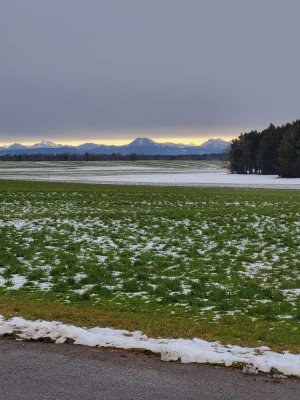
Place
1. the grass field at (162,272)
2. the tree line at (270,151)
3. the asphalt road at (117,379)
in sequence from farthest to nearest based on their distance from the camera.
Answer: the tree line at (270,151) → the grass field at (162,272) → the asphalt road at (117,379)

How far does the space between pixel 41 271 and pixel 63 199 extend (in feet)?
72.9

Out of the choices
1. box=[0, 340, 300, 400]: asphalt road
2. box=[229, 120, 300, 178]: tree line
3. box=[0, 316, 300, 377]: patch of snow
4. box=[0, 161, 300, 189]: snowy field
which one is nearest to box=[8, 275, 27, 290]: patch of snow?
box=[0, 316, 300, 377]: patch of snow

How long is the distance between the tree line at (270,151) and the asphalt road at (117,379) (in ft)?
304

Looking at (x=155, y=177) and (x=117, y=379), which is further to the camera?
(x=155, y=177)

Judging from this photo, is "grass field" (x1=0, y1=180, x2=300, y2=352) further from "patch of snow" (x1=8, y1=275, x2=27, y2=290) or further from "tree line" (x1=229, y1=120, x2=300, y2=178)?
"tree line" (x1=229, y1=120, x2=300, y2=178)

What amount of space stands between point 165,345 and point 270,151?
375ft

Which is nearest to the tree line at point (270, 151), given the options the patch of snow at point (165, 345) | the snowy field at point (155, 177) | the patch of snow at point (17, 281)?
the snowy field at point (155, 177)

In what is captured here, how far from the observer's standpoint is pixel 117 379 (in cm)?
584

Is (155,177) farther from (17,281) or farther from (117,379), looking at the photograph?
(117,379)

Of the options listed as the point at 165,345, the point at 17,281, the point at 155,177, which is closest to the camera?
the point at 165,345

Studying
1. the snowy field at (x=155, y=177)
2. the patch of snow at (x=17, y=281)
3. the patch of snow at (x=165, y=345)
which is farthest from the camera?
the snowy field at (x=155, y=177)

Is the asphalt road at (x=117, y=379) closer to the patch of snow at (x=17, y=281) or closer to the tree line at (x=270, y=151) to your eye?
the patch of snow at (x=17, y=281)

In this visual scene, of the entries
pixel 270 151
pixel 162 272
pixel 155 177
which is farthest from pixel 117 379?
pixel 270 151

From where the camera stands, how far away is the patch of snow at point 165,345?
20.5 ft
